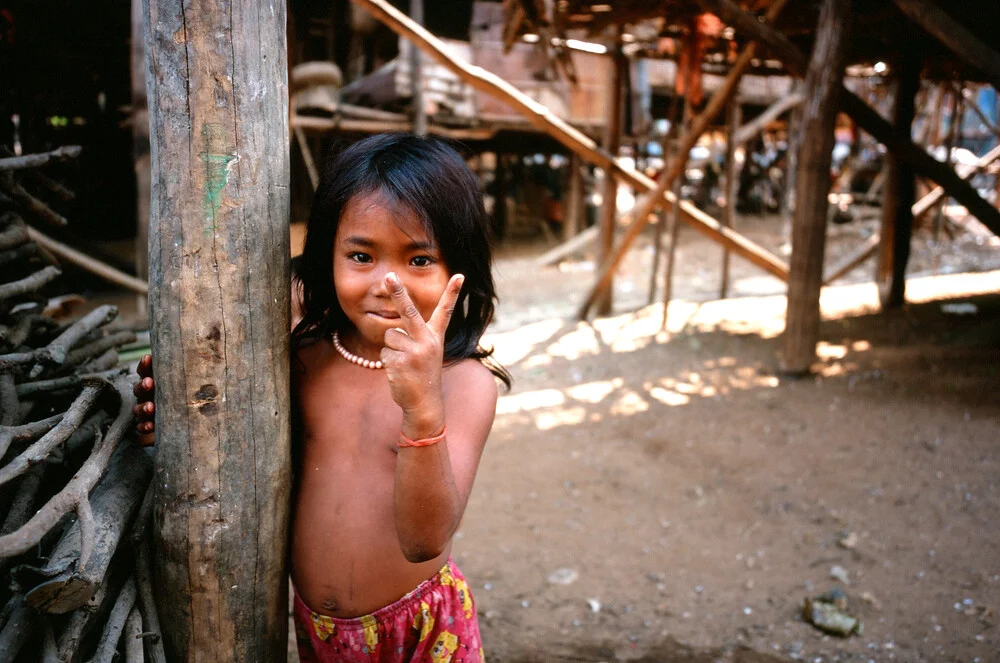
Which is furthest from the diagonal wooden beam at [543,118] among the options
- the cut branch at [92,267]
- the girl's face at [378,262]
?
the girl's face at [378,262]

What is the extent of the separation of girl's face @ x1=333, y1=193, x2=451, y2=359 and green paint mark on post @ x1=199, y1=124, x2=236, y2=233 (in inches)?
9.7

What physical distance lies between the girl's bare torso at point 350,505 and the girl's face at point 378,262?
18cm

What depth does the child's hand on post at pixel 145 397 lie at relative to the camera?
4.69ft

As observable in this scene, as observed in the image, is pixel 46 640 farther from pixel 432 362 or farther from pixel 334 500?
pixel 432 362

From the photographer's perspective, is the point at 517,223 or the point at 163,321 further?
the point at 517,223

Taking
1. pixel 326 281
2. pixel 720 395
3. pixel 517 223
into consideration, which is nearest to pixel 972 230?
pixel 517 223

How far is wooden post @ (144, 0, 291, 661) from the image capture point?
3.93ft

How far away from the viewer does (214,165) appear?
4.00 ft

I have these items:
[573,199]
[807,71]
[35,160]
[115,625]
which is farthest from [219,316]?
[573,199]

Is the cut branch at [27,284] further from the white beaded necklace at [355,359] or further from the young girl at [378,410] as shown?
the white beaded necklace at [355,359]

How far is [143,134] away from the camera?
4379 millimetres

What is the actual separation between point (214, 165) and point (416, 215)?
36 centimetres

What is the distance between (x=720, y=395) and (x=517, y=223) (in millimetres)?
9571

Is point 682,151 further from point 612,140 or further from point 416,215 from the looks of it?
point 416,215
